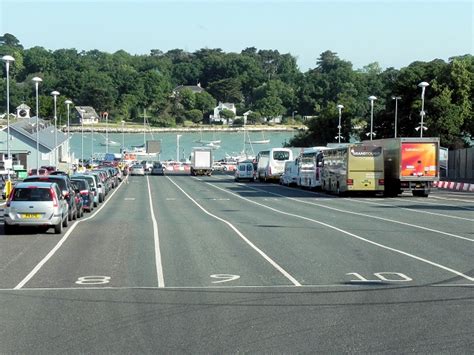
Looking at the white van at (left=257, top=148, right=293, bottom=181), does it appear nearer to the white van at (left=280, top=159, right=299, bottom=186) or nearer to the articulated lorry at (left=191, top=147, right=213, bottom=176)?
the white van at (left=280, top=159, right=299, bottom=186)

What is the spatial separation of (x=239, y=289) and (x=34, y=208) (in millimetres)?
12769

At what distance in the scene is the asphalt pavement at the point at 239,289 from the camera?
11.0 m

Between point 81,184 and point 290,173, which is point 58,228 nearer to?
point 81,184

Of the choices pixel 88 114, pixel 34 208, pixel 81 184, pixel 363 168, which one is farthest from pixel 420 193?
pixel 88 114

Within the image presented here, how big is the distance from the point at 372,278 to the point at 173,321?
5.53 meters

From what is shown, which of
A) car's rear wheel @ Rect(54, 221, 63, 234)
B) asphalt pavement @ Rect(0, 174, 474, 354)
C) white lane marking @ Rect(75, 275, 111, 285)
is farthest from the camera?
car's rear wheel @ Rect(54, 221, 63, 234)

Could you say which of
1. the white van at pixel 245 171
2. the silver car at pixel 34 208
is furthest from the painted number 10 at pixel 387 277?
the white van at pixel 245 171

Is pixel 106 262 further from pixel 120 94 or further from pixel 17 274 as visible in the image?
pixel 120 94

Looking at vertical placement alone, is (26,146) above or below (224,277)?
above

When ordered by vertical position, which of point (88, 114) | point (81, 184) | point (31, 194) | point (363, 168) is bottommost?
point (81, 184)

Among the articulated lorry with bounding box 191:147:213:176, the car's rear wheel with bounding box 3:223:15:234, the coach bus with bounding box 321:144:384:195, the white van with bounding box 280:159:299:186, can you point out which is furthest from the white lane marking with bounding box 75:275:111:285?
the articulated lorry with bounding box 191:147:213:176

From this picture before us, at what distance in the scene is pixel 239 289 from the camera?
1532 cm

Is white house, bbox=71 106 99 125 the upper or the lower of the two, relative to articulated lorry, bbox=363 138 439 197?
upper

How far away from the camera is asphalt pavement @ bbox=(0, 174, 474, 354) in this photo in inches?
435
